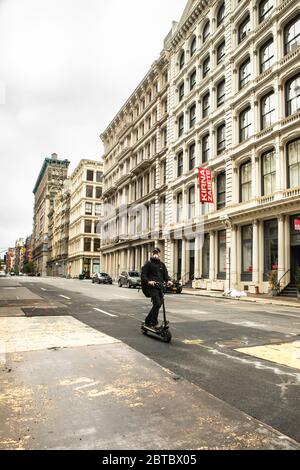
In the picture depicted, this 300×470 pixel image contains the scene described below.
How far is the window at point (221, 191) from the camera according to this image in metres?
28.9

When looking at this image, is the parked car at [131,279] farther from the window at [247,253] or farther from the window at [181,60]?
the window at [181,60]

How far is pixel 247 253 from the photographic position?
85.1ft

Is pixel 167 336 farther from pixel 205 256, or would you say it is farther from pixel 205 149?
pixel 205 149

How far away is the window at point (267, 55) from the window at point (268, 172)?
618 centimetres

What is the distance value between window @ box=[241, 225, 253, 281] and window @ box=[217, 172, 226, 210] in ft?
11.2

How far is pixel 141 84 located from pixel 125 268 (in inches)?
948

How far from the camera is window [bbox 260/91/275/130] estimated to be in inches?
947

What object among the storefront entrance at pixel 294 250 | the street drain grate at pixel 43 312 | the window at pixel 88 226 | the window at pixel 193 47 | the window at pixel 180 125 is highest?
the window at pixel 193 47

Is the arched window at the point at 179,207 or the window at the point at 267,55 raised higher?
the window at the point at 267,55

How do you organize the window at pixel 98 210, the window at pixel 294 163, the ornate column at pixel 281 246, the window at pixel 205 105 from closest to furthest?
the window at pixel 294 163 < the ornate column at pixel 281 246 < the window at pixel 205 105 < the window at pixel 98 210

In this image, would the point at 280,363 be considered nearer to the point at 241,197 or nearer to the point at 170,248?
the point at 241,197

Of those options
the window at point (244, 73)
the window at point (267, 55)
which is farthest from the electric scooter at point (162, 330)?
the window at point (244, 73)

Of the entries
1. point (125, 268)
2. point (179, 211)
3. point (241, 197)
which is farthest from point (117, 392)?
point (125, 268)

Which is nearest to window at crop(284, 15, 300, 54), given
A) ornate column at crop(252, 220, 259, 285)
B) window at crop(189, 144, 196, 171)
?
ornate column at crop(252, 220, 259, 285)
